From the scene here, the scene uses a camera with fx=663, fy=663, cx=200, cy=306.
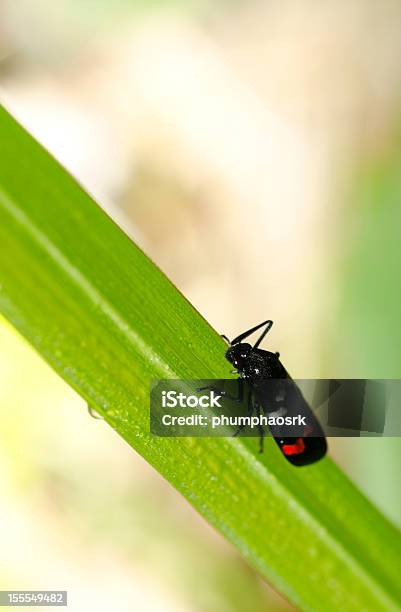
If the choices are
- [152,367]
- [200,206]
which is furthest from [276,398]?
[200,206]

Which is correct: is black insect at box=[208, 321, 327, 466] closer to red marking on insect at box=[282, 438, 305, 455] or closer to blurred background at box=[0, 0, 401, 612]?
red marking on insect at box=[282, 438, 305, 455]

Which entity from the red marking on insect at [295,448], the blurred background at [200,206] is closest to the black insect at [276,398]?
the red marking on insect at [295,448]

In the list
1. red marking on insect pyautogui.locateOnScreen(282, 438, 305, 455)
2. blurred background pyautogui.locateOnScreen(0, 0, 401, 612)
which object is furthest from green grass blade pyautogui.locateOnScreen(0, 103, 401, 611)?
blurred background pyautogui.locateOnScreen(0, 0, 401, 612)

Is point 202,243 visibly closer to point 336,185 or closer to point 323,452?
point 336,185

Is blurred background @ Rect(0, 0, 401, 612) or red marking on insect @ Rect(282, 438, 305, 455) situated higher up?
blurred background @ Rect(0, 0, 401, 612)

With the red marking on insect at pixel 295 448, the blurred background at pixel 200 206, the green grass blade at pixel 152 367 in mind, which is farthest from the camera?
the blurred background at pixel 200 206

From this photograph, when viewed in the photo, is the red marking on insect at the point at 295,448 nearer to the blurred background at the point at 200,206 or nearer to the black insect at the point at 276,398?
the black insect at the point at 276,398

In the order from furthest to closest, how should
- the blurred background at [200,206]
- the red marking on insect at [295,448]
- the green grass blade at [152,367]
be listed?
1. the blurred background at [200,206]
2. the red marking on insect at [295,448]
3. the green grass blade at [152,367]
